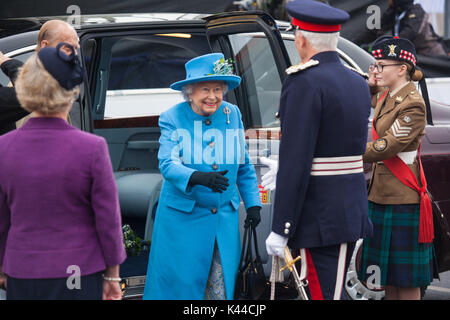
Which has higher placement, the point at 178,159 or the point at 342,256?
the point at 178,159

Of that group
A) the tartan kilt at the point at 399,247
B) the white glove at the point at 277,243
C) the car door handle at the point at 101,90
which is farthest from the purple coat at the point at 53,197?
the car door handle at the point at 101,90

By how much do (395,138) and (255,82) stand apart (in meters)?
0.97

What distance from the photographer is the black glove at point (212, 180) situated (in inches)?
115

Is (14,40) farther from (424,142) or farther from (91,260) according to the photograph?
(424,142)

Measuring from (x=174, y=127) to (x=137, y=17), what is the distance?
1.41 m

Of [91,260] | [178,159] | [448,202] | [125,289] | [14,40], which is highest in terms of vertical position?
[14,40]

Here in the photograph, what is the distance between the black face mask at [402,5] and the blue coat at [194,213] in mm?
5139

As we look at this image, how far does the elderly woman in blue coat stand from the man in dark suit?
0.71m

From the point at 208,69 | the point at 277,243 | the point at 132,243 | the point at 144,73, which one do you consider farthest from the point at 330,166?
the point at 144,73

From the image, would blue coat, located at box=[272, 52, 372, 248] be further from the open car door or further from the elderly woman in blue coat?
the open car door

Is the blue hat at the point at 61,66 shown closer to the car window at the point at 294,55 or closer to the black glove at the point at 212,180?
the black glove at the point at 212,180

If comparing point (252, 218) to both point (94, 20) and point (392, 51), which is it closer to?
point (392, 51)

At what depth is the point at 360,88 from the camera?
112 inches

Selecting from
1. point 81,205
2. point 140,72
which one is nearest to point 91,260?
point 81,205
